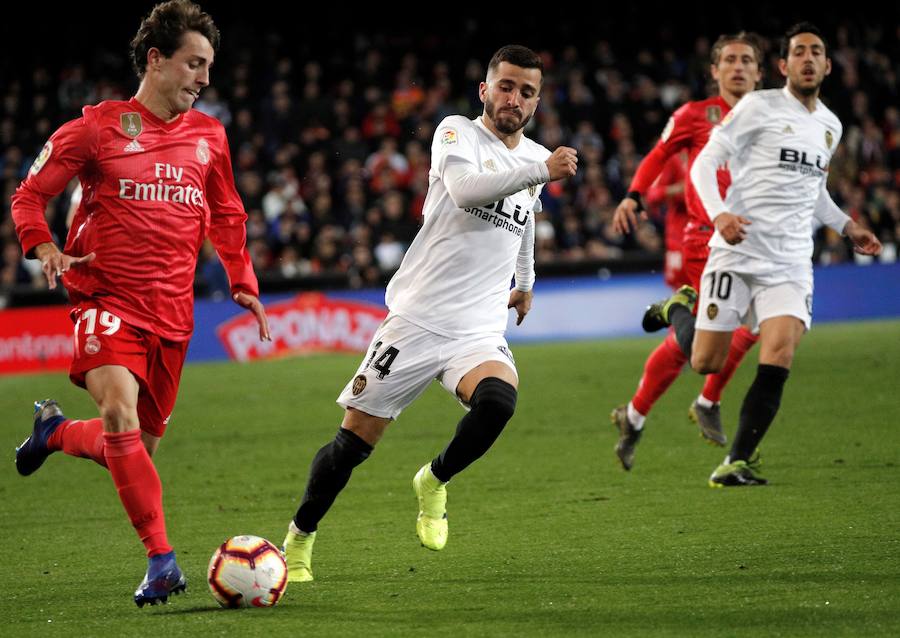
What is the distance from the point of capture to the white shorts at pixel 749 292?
7418 millimetres

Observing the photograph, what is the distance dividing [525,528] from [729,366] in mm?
2720

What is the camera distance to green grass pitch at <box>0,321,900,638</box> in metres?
4.70

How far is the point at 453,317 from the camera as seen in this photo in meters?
5.64

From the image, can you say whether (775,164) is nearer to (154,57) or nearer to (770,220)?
(770,220)

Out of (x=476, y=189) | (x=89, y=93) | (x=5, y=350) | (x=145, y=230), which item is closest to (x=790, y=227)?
(x=476, y=189)

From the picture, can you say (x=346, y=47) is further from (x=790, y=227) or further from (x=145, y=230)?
(x=145, y=230)

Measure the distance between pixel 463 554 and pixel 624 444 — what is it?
2.51 metres

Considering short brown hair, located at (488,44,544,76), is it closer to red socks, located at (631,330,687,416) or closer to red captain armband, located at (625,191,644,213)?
red captain armband, located at (625,191,644,213)

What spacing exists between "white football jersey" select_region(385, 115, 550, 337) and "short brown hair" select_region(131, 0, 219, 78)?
1.05 m

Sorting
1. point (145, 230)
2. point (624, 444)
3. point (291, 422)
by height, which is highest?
point (145, 230)

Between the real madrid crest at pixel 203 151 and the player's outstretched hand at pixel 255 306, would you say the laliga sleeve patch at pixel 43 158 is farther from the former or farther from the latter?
the player's outstretched hand at pixel 255 306

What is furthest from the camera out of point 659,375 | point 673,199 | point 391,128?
point 391,128

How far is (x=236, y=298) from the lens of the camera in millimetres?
5828

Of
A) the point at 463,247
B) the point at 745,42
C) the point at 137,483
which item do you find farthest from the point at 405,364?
the point at 745,42
